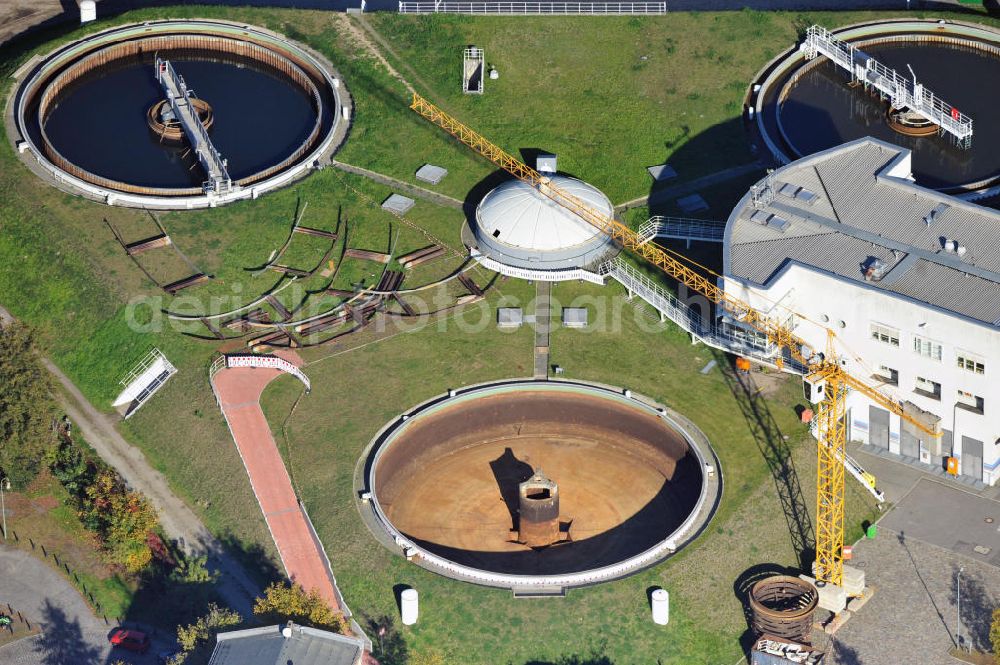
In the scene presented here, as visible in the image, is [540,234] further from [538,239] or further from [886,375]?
[886,375]

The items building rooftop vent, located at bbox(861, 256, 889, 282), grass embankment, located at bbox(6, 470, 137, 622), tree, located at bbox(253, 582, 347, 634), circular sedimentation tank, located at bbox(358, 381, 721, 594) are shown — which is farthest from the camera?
building rooftop vent, located at bbox(861, 256, 889, 282)

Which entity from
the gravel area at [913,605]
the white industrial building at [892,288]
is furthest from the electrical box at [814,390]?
the gravel area at [913,605]

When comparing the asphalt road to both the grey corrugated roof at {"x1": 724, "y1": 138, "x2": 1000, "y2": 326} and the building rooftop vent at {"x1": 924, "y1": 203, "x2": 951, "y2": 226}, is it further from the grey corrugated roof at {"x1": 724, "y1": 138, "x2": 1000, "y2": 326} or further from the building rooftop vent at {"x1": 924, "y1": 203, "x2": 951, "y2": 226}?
the building rooftop vent at {"x1": 924, "y1": 203, "x2": 951, "y2": 226}

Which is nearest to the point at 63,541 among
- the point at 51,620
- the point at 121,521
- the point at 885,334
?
the point at 51,620

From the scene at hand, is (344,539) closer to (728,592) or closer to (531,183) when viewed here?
(728,592)

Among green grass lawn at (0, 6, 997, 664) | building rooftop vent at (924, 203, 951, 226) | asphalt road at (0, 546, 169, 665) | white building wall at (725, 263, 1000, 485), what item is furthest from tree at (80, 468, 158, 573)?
building rooftop vent at (924, 203, 951, 226)

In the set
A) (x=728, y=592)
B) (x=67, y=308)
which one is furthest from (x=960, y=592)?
(x=67, y=308)
